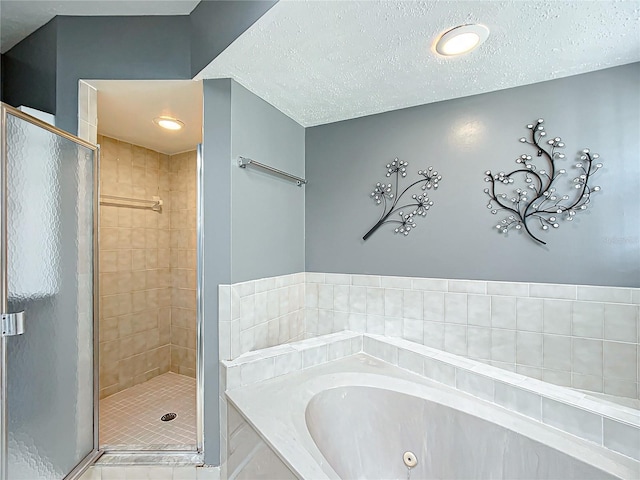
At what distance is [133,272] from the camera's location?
9.30 ft

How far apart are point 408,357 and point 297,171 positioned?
4.90 ft

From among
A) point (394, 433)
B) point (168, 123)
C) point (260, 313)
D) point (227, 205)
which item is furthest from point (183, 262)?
point (394, 433)

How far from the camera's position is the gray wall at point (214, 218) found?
1766mm

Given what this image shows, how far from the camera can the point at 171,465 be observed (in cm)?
175

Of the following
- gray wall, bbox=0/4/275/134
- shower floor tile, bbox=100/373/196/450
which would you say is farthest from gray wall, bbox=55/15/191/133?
shower floor tile, bbox=100/373/196/450

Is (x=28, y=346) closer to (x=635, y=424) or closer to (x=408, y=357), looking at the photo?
(x=408, y=357)

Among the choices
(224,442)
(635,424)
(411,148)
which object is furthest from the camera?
(411,148)

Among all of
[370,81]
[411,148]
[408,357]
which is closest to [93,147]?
[370,81]

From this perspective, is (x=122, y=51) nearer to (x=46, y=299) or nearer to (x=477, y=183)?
(x=46, y=299)

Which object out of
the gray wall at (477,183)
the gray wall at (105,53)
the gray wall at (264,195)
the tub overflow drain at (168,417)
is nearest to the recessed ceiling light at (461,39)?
the gray wall at (477,183)

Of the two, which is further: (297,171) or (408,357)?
(297,171)

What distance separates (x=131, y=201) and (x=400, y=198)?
89.8 inches

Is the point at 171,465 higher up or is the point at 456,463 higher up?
the point at 456,463

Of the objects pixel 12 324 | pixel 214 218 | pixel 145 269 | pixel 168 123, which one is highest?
pixel 168 123
